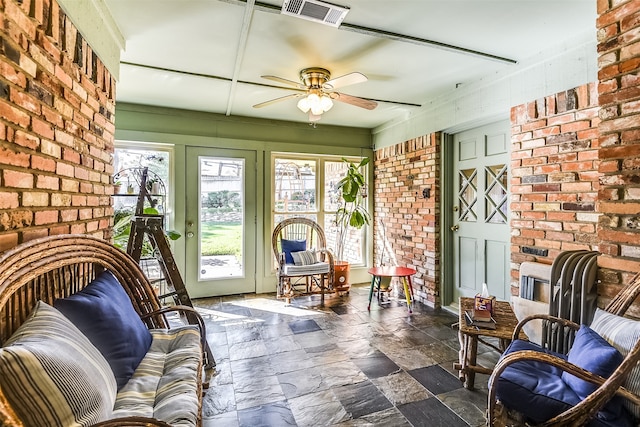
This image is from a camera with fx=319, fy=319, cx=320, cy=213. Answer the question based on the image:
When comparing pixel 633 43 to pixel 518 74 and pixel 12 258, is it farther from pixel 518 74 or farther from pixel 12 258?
pixel 12 258

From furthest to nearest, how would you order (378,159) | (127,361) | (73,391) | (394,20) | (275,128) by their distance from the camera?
1. (378,159)
2. (275,128)
3. (394,20)
4. (127,361)
5. (73,391)

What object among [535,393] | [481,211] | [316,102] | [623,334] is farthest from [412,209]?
[535,393]

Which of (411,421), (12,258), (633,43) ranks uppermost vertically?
(633,43)

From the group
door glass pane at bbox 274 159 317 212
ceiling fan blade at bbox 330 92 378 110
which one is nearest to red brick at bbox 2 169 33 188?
ceiling fan blade at bbox 330 92 378 110

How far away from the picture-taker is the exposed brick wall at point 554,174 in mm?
2283

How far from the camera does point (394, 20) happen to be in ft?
7.09

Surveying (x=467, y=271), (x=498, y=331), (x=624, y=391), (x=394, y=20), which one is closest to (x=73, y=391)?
(x=624, y=391)

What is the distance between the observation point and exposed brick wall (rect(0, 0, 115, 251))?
122 centimetres

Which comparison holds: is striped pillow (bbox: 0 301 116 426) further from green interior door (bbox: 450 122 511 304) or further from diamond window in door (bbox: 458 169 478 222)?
diamond window in door (bbox: 458 169 478 222)

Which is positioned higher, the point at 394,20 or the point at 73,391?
the point at 394,20

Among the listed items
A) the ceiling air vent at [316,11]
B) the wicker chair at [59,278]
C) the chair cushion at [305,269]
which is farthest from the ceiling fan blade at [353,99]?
the wicker chair at [59,278]

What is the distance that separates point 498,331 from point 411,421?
2.53 ft

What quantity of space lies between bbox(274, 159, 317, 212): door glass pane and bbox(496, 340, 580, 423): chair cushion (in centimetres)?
358

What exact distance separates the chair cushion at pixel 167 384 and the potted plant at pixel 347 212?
2.71 metres
